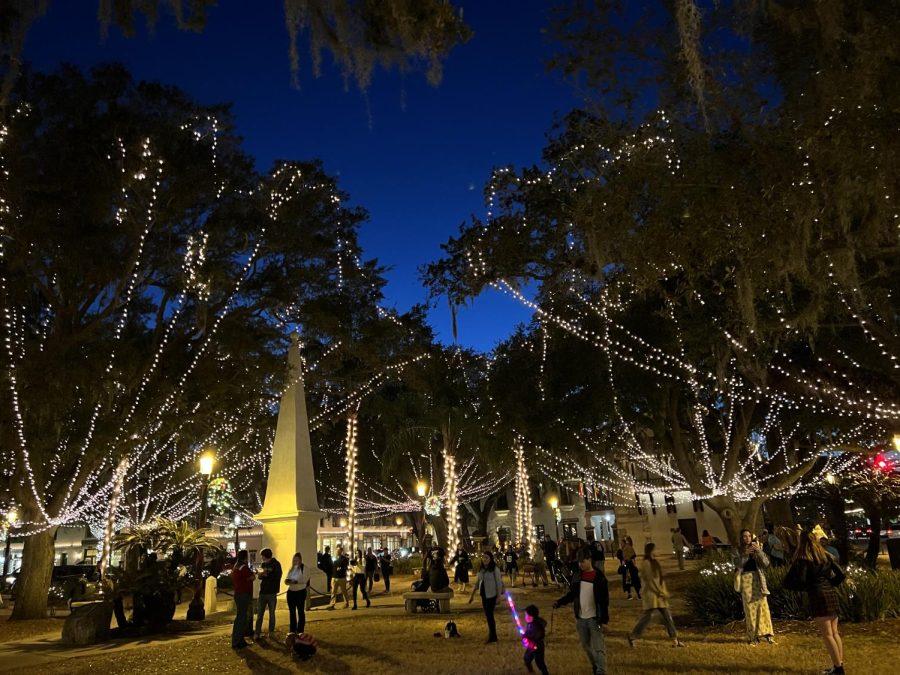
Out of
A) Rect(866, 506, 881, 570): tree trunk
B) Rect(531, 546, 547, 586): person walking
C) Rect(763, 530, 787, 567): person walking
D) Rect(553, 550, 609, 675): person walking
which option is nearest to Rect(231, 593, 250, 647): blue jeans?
Rect(553, 550, 609, 675): person walking

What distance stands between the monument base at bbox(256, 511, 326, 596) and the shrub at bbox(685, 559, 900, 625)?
30.1ft

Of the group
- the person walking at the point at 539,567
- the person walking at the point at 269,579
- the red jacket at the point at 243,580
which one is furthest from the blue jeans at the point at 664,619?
the person walking at the point at 539,567

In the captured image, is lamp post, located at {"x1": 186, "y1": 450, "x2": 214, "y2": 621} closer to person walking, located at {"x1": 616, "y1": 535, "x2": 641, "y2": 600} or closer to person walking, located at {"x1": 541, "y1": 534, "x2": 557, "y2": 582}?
person walking, located at {"x1": 616, "y1": 535, "x2": 641, "y2": 600}

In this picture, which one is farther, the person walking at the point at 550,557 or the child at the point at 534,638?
the person walking at the point at 550,557

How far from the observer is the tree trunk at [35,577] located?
15.9m

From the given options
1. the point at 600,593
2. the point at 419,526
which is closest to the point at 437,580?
the point at 600,593

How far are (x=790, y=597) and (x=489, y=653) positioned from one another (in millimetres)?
5358

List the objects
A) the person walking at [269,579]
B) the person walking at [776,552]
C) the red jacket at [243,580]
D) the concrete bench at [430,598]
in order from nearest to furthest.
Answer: the red jacket at [243,580]
the person walking at [269,579]
the person walking at [776,552]
the concrete bench at [430,598]

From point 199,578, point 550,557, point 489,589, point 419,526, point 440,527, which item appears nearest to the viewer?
point 489,589

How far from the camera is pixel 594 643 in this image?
6.89 metres

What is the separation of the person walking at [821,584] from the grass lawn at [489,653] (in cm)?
59

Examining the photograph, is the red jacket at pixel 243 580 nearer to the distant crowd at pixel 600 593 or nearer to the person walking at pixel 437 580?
the distant crowd at pixel 600 593

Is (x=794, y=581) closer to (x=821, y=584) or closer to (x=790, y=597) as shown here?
(x=821, y=584)

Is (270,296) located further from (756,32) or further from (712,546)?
(712,546)
